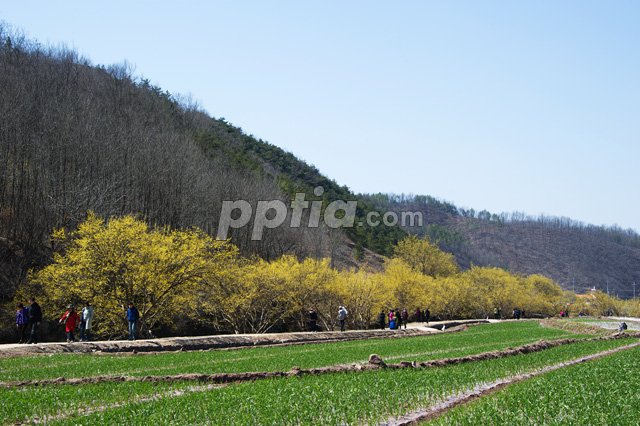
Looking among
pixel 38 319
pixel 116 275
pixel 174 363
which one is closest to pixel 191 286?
pixel 116 275

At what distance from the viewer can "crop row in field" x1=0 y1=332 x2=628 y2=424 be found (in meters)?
8.35

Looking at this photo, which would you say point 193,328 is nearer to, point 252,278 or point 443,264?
point 252,278

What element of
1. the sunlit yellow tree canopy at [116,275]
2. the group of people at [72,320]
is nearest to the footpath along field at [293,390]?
the group of people at [72,320]

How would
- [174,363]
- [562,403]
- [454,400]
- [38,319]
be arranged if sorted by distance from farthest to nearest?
[38,319], [174,363], [454,400], [562,403]

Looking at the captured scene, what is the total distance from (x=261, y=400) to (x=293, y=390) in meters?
1.32

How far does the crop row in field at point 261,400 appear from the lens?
8.35 metres

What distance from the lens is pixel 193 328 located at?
114ft

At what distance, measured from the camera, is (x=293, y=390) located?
10758 mm

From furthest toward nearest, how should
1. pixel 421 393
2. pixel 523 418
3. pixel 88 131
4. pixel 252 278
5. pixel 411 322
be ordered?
1. pixel 411 322
2. pixel 88 131
3. pixel 252 278
4. pixel 421 393
5. pixel 523 418

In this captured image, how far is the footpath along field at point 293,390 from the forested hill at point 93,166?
1988cm

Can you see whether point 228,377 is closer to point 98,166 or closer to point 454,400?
point 454,400

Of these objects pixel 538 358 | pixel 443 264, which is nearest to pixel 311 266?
pixel 538 358

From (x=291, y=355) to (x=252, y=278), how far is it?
15029mm

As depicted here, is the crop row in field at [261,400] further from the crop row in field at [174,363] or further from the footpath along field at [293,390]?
the crop row in field at [174,363]
